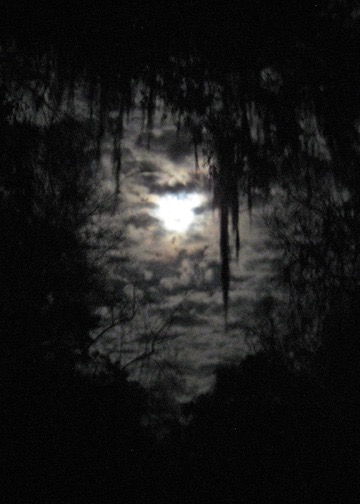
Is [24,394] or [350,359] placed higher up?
[350,359]

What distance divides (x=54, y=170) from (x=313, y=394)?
1095 centimetres

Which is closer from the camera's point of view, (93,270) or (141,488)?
(93,270)

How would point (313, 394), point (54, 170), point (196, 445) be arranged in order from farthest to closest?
point (196, 445)
point (313, 394)
point (54, 170)

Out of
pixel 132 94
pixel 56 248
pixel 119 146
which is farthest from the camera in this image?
pixel 56 248

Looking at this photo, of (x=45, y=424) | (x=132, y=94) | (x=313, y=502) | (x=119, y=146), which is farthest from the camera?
(x=313, y=502)

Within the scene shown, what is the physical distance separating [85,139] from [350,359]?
29.0ft

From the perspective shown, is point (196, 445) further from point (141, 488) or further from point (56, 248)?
point (56, 248)

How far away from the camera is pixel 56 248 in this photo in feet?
31.4

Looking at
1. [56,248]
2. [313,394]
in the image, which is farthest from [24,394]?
[313,394]

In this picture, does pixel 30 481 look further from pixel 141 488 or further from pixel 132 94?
pixel 132 94

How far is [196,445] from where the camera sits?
15461 mm

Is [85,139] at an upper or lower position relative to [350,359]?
upper

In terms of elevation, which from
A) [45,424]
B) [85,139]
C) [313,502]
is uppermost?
[85,139]

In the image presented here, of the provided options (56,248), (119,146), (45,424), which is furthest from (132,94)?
(45,424)
